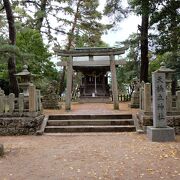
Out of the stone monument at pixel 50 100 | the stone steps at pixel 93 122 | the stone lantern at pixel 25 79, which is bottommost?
the stone steps at pixel 93 122

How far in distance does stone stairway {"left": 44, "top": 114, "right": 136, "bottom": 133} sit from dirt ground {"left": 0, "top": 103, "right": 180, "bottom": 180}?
1150mm

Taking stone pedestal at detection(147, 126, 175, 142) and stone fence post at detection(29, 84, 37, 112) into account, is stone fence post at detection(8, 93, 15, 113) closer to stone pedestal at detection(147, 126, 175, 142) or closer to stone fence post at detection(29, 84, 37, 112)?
stone fence post at detection(29, 84, 37, 112)

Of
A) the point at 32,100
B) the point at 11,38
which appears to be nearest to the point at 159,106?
the point at 32,100

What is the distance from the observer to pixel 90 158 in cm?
898

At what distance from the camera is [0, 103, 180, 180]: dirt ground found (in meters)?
7.32

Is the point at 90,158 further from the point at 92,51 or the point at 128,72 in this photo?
the point at 128,72

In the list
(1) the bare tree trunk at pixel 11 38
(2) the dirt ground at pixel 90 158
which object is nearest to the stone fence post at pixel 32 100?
(2) the dirt ground at pixel 90 158

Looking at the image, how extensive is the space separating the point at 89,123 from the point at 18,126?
2.90 meters

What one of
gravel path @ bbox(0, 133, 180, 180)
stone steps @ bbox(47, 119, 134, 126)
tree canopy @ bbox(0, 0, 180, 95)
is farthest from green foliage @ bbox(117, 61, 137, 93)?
gravel path @ bbox(0, 133, 180, 180)

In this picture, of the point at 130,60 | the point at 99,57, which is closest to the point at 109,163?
the point at 99,57

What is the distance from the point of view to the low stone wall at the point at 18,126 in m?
14.0

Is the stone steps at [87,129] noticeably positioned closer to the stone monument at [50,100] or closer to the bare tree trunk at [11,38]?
the bare tree trunk at [11,38]

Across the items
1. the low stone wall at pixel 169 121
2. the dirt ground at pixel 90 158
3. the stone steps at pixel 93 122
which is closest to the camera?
the dirt ground at pixel 90 158

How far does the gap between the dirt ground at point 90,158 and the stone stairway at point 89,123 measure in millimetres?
1150
